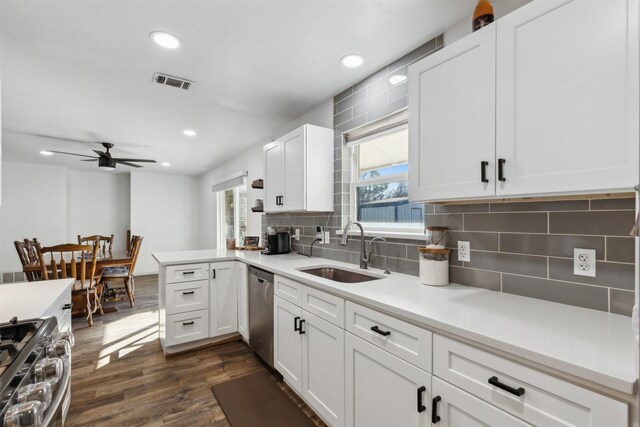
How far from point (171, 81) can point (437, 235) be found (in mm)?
2371

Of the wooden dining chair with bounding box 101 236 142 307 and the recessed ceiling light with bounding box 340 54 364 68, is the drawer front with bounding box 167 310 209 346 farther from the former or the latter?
the recessed ceiling light with bounding box 340 54 364 68

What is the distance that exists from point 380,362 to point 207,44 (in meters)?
2.13

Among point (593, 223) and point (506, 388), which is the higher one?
point (593, 223)

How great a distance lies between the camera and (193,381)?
7.90ft

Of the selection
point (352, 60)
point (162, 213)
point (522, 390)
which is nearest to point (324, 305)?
point (522, 390)

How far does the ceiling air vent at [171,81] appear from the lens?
2.41 meters

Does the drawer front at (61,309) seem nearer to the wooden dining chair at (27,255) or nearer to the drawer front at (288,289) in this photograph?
the drawer front at (288,289)

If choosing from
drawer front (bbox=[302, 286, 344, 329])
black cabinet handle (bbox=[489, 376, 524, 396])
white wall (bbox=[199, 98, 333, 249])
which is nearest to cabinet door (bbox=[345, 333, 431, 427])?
drawer front (bbox=[302, 286, 344, 329])

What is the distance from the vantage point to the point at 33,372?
891 millimetres

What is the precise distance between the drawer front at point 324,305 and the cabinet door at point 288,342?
0.43 ft

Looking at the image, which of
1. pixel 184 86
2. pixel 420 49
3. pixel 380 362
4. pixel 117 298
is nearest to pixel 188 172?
pixel 117 298

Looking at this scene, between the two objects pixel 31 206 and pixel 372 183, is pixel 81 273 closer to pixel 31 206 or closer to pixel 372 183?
pixel 31 206

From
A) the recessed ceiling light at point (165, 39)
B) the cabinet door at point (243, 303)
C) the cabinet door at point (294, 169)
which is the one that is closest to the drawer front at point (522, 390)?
the cabinet door at point (294, 169)

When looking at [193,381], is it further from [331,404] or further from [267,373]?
[331,404]
